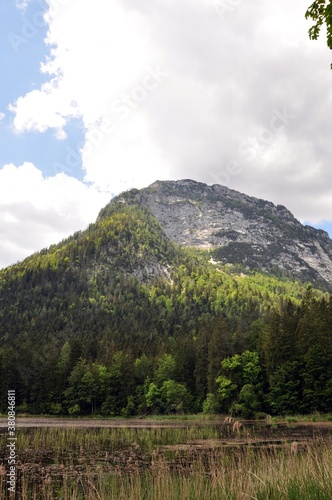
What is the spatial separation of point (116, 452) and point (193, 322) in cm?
14950

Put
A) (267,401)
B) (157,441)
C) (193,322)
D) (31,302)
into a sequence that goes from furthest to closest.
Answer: (31,302) → (193,322) → (267,401) → (157,441)

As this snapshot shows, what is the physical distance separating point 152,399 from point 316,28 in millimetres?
87190

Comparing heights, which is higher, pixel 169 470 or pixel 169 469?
pixel 169 470

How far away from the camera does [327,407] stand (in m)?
60.6

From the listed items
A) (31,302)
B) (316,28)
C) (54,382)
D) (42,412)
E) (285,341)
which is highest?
(31,302)

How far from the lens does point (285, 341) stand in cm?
6950

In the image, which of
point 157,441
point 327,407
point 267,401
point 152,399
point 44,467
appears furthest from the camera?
point 152,399

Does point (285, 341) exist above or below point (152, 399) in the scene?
above

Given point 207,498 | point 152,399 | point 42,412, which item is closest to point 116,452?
point 207,498

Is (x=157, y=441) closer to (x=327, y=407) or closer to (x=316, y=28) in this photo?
(x=316, y=28)

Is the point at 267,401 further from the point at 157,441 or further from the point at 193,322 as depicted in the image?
the point at 193,322

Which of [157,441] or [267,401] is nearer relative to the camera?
[157,441]

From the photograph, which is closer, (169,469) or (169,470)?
(169,470)

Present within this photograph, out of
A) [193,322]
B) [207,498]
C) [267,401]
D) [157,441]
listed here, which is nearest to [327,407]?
[267,401]
